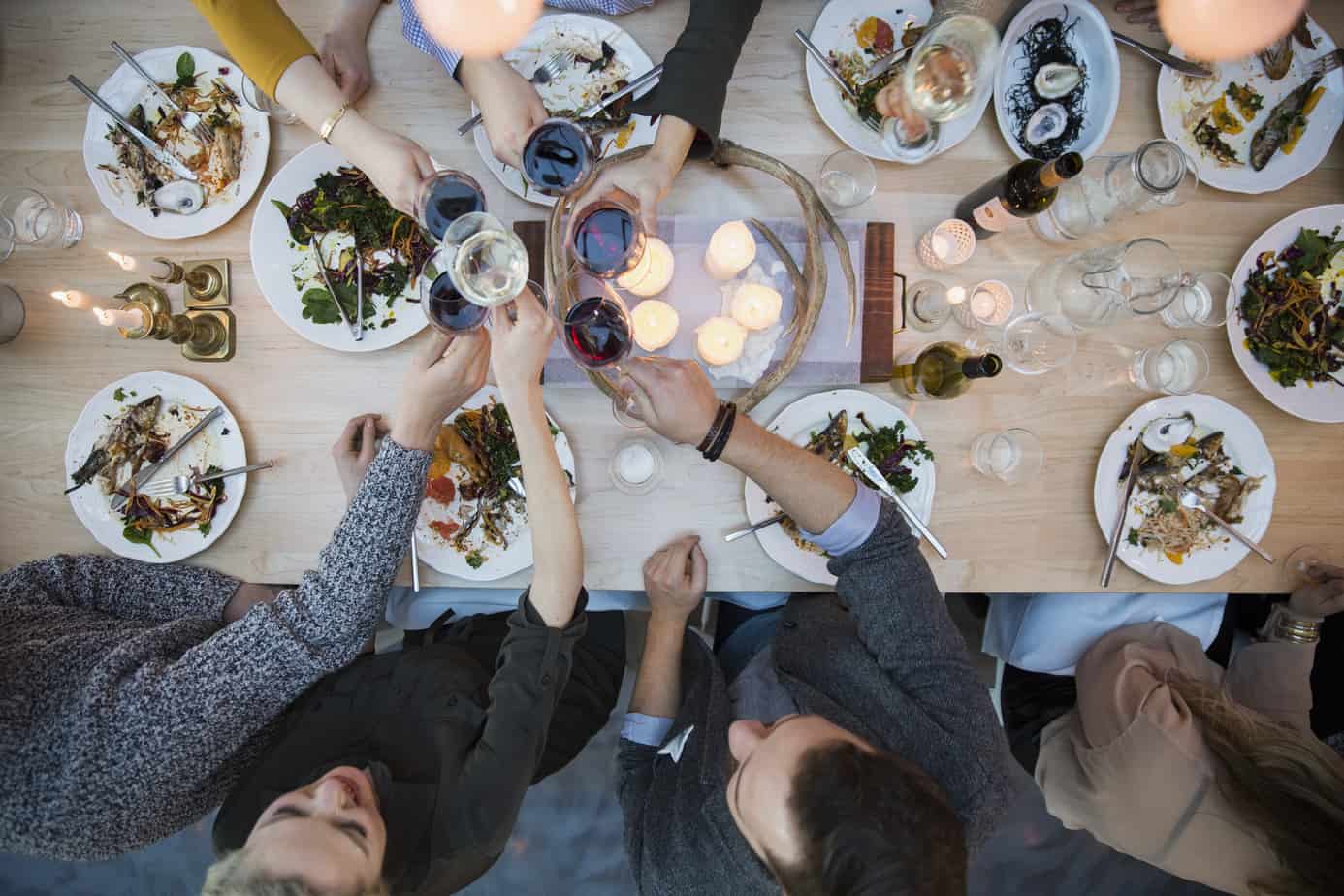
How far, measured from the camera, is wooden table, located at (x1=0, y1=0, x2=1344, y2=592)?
1357mm

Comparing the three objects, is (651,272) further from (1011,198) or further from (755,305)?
(1011,198)

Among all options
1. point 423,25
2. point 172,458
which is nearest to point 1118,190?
point 423,25

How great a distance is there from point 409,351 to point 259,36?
60 centimetres

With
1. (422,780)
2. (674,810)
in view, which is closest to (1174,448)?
(674,810)

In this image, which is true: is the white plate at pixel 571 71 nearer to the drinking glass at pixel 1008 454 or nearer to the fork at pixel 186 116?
the fork at pixel 186 116

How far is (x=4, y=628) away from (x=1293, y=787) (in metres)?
2.31

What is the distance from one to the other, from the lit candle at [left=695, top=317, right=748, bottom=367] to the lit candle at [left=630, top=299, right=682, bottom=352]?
61mm

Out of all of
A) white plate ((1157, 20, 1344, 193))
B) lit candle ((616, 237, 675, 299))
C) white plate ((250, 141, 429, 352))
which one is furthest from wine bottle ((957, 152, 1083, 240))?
white plate ((250, 141, 429, 352))

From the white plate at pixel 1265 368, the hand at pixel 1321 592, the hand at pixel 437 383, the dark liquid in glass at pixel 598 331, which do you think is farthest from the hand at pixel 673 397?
the hand at pixel 1321 592

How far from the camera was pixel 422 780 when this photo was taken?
123cm

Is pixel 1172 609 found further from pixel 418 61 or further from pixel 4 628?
pixel 4 628

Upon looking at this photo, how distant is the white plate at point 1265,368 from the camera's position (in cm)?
136

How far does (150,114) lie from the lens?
1.34 m

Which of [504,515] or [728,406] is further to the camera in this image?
[504,515]
